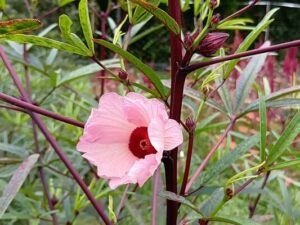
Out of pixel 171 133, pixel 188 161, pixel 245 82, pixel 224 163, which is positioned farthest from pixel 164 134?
pixel 245 82

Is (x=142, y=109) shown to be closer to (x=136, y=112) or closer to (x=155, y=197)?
(x=136, y=112)

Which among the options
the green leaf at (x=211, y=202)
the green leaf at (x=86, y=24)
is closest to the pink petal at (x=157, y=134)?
the green leaf at (x=86, y=24)

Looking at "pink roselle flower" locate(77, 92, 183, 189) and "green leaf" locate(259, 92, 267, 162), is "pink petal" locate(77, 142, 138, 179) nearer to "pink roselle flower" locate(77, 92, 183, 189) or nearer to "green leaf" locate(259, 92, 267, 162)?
"pink roselle flower" locate(77, 92, 183, 189)

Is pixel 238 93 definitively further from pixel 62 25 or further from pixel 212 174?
pixel 62 25

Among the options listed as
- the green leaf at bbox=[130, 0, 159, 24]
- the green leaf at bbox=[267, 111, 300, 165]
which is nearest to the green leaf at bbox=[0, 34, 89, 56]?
the green leaf at bbox=[130, 0, 159, 24]

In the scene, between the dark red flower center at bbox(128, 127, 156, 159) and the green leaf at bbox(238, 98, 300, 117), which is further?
the green leaf at bbox(238, 98, 300, 117)


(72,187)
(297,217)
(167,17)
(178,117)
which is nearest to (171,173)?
(178,117)
